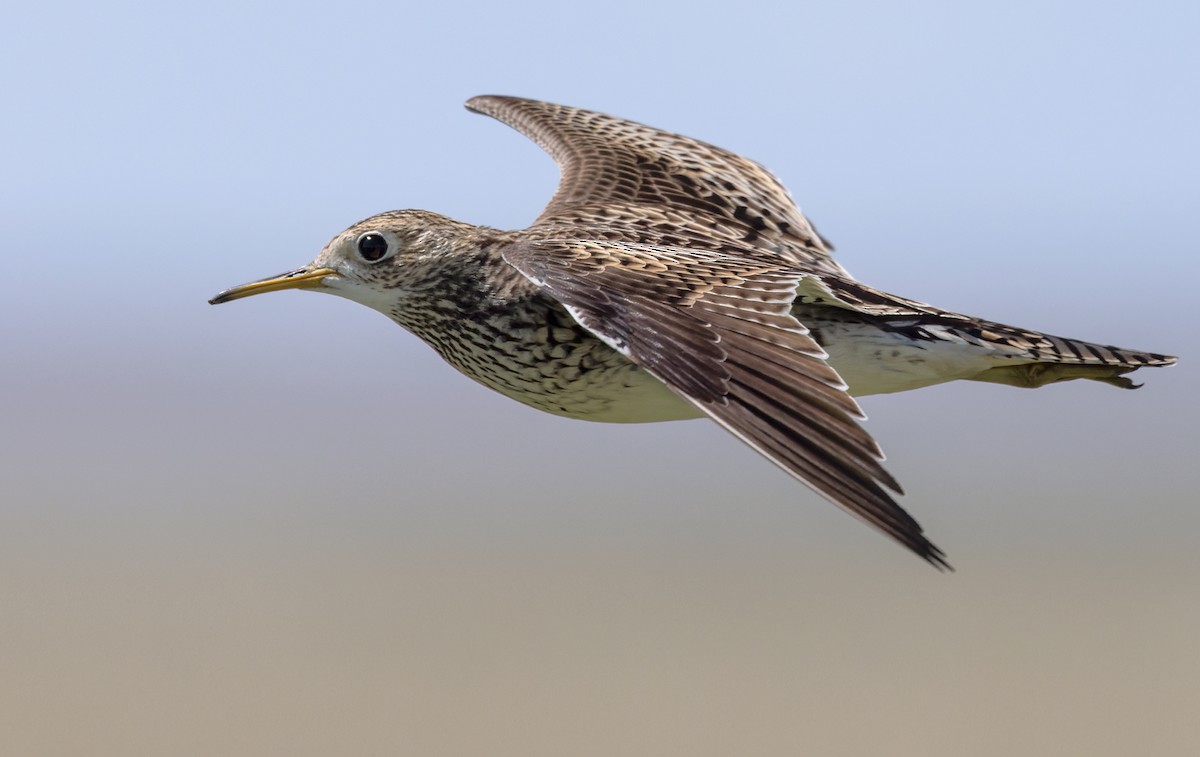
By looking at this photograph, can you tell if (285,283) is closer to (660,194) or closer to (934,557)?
(660,194)

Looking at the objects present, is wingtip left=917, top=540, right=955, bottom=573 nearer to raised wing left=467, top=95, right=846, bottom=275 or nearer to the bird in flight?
the bird in flight

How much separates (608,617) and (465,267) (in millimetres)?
74640

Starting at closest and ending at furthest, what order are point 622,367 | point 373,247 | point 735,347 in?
point 735,347, point 622,367, point 373,247

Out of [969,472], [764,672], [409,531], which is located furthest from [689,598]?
[969,472]

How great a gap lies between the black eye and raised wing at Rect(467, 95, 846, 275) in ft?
2.67

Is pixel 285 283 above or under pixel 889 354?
under

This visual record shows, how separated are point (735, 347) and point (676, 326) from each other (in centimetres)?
32

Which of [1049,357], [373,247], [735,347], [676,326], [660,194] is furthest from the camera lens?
[660,194]

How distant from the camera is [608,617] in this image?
8331cm

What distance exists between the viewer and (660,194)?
11.8m

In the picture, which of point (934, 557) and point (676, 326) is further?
point (676, 326)

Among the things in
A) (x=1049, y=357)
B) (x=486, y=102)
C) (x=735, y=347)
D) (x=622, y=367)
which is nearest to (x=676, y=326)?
(x=735, y=347)

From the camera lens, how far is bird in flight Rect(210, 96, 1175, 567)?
7383 millimetres

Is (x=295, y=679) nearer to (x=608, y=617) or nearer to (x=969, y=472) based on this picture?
(x=608, y=617)
